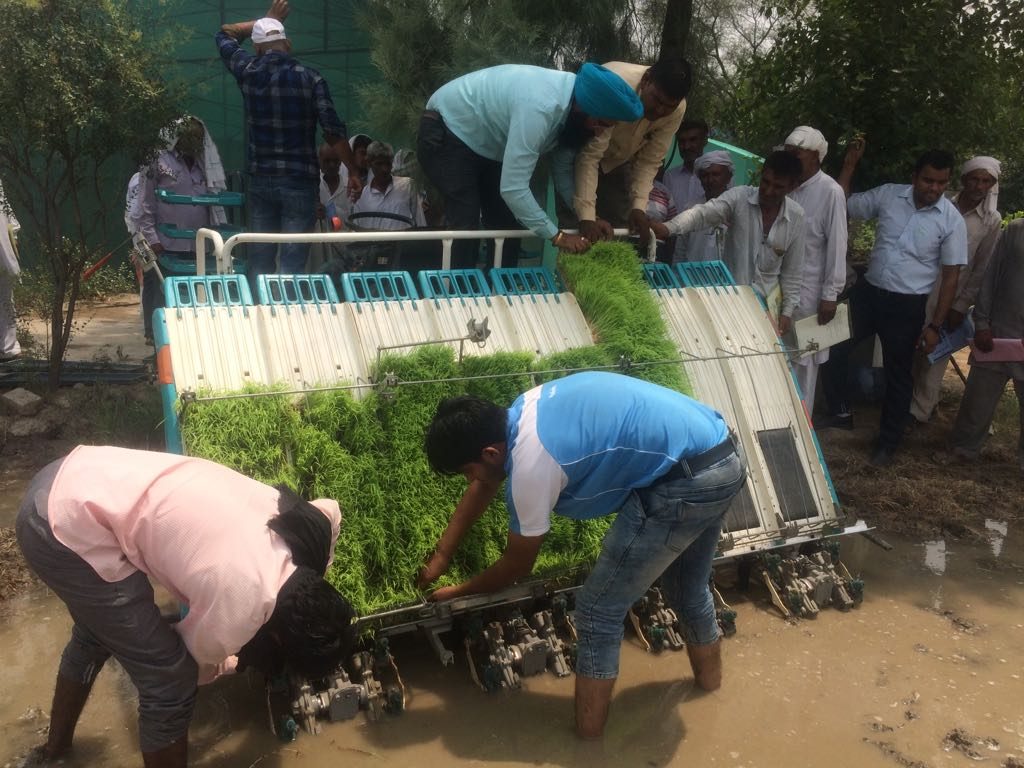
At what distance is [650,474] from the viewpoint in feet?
9.36

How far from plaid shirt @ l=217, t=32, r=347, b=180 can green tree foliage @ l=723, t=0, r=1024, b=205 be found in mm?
3249

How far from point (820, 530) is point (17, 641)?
3678mm

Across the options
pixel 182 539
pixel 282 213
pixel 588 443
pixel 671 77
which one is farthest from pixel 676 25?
pixel 182 539

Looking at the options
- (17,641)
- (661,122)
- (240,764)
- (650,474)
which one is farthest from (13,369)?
(650,474)

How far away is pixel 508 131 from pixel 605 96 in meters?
0.52

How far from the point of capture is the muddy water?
3.07 meters

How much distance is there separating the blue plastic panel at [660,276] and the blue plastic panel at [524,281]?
0.56 m

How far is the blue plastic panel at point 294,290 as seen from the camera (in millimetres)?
3775

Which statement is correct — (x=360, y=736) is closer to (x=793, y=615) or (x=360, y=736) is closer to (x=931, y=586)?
(x=793, y=615)

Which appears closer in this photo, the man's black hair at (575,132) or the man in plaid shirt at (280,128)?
the man's black hair at (575,132)

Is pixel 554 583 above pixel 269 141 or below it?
below

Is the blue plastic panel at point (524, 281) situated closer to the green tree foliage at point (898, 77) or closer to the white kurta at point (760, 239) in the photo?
the white kurta at point (760, 239)

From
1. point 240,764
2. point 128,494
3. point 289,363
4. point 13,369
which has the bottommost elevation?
point 13,369

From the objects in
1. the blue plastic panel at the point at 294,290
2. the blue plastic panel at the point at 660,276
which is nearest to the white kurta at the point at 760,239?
the blue plastic panel at the point at 660,276
